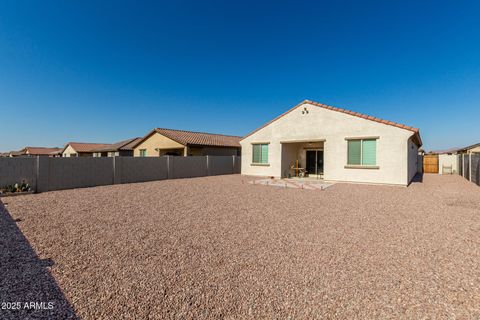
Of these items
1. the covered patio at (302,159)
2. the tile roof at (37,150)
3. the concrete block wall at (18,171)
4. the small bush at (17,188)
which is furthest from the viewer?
the tile roof at (37,150)

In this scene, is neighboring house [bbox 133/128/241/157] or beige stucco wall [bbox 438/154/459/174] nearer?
neighboring house [bbox 133/128/241/157]

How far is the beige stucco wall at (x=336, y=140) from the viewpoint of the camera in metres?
12.7

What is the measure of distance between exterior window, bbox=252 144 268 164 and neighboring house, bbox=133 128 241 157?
7082 mm

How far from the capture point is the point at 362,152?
13.7 m

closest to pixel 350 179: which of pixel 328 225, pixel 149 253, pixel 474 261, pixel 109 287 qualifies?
pixel 328 225

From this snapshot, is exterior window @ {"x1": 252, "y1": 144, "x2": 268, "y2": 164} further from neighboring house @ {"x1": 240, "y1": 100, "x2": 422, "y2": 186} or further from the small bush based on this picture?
the small bush

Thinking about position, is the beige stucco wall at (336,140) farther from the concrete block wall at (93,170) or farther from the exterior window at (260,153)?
the concrete block wall at (93,170)

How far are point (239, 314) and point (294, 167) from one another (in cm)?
1657

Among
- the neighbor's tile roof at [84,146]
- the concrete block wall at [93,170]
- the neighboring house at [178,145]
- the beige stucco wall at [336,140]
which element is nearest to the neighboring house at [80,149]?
the neighbor's tile roof at [84,146]

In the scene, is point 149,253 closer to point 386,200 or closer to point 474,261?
point 474,261

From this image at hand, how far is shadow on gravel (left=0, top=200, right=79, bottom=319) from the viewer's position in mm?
2529

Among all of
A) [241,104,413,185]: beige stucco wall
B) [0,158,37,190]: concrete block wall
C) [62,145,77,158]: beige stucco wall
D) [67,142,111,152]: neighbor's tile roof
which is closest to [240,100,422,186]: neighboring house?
[241,104,413,185]: beige stucco wall

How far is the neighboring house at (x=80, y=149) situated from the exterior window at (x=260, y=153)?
96.1 ft

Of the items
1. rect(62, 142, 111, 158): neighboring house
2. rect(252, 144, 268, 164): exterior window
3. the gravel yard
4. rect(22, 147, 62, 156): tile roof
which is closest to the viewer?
the gravel yard
